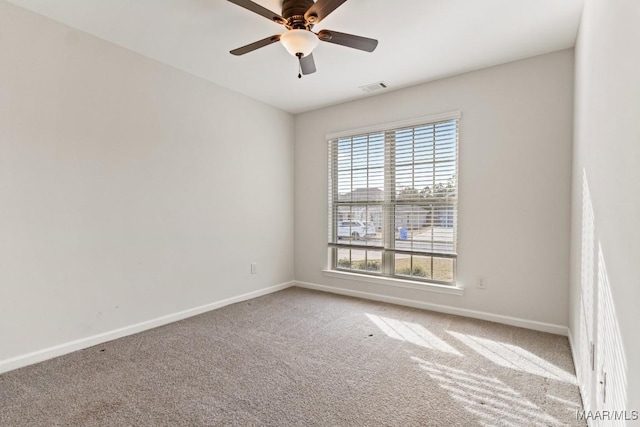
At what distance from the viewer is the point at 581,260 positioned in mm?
2121

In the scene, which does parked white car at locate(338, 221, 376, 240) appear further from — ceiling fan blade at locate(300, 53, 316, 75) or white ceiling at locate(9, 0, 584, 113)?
ceiling fan blade at locate(300, 53, 316, 75)

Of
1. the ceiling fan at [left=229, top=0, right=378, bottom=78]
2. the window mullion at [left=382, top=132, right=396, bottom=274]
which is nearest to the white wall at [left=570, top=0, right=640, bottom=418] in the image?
the ceiling fan at [left=229, top=0, right=378, bottom=78]

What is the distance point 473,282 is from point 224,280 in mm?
2782

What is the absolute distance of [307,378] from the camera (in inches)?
85.3

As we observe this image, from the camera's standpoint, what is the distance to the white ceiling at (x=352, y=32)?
2.31 m

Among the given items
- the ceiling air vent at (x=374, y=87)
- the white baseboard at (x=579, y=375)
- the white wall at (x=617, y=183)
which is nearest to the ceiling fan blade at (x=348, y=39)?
the white wall at (x=617, y=183)

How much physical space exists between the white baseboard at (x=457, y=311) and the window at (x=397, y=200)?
28 cm

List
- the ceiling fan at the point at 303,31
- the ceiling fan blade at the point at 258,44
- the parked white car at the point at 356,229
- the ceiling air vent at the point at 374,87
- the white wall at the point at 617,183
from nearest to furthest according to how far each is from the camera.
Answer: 1. the white wall at the point at 617,183
2. the ceiling fan at the point at 303,31
3. the ceiling fan blade at the point at 258,44
4. the ceiling air vent at the point at 374,87
5. the parked white car at the point at 356,229

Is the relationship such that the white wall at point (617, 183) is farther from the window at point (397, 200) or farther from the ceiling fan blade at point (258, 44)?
the ceiling fan blade at point (258, 44)

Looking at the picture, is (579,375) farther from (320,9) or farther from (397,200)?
(320,9)

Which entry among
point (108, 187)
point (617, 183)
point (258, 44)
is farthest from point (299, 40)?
point (108, 187)

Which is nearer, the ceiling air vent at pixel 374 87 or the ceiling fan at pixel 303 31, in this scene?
the ceiling fan at pixel 303 31

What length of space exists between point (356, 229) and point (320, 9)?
278 cm

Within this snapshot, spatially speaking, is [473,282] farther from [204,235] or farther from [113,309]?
[113,309]
